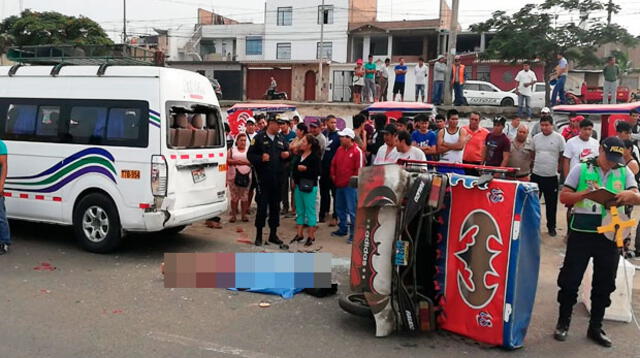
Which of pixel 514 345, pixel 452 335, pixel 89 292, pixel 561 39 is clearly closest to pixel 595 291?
pixel 514 345

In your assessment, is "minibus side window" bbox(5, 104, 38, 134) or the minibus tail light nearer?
the minibus tail light

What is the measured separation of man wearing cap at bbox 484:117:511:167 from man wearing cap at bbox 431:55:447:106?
12011 mm

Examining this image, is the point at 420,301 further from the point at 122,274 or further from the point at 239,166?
the point at 239,166

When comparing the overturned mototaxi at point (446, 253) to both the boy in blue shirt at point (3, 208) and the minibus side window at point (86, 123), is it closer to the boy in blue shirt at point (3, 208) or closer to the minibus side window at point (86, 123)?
the minibus side window at point (86, 123)

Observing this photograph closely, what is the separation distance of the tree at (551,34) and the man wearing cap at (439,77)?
4586 mm

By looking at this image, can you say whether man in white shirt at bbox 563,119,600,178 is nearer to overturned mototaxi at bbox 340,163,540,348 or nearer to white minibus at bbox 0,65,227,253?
overturned mototaxi at bbox 340,163,540,348

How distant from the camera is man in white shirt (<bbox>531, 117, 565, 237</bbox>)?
8.77 m

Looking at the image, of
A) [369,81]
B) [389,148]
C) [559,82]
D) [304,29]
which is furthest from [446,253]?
[304,29]

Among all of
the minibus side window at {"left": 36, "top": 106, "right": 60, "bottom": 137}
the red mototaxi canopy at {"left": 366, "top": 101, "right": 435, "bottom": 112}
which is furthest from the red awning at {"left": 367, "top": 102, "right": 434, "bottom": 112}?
the minibus side window at {"left": 36, "top": 106, "right": 60, "bottom": 137}

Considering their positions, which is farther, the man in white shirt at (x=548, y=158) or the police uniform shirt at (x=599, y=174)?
the man in white shirt at (x=548, y=158)

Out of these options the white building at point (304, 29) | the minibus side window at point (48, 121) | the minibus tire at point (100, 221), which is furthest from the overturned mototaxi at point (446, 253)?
the white building at point (304, 29)

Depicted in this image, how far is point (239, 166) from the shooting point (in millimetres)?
9414

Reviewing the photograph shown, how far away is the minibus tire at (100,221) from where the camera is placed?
7.12 metres

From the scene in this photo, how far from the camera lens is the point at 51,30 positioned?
140 feet
